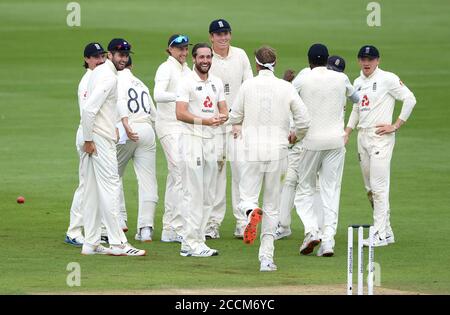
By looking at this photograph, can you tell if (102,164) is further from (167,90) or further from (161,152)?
(161,152)

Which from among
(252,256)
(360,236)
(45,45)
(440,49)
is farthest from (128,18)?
(360,236)

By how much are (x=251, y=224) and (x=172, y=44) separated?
11.7 feet

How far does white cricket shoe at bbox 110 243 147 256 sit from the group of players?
0.06ft

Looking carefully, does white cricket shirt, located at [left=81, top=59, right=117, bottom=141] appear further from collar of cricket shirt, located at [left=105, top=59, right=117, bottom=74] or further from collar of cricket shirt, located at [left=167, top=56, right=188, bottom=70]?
collar of cricket shirt, located at [left=167, top=56, right=188, bottom=70]

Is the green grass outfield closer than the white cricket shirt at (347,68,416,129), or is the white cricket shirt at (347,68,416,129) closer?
the green grass outfield

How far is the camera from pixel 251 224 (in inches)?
533

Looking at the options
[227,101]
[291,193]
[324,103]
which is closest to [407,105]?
[324,103]

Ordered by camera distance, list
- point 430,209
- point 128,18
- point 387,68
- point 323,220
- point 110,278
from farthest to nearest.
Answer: point 128,18 < point 387,68 < point 430,209 < point 323,220 < point 110,278

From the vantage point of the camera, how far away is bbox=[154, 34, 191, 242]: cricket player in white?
16078mm

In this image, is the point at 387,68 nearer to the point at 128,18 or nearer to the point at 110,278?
the point at 128,18

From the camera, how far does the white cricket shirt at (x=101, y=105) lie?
1463 centimetres

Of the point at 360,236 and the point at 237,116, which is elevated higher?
the point at 237,116

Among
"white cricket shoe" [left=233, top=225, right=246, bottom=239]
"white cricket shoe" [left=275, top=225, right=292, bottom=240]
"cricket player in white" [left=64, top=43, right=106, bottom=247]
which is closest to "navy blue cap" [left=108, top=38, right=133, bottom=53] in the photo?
"cricket player in white" [left=64, top=43, right=106, bottom=247]

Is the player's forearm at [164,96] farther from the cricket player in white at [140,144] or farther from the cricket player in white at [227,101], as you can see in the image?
the cricket player in white at [227,101]
